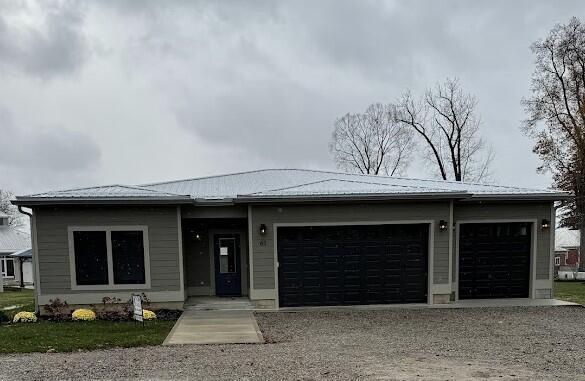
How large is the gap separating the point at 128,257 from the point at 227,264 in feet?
9.63

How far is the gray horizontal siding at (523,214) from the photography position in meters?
10.8

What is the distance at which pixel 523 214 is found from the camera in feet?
35.8

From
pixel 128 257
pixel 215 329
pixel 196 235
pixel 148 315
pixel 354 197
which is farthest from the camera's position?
pixel 196 235

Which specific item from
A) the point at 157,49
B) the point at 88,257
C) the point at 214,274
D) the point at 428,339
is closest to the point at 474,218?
the point at 428,339

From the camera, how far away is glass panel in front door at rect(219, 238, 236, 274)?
464 inches

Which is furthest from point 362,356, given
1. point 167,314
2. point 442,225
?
point 442,225

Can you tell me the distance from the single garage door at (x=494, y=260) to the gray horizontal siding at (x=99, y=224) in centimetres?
746

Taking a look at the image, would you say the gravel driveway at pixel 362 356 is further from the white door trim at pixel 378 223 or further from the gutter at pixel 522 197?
the gutter at pixel 522 197

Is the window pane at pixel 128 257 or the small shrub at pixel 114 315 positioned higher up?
the window pane at pixel 128 257

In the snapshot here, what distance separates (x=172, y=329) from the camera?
775cm

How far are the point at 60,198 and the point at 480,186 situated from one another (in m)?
11.1

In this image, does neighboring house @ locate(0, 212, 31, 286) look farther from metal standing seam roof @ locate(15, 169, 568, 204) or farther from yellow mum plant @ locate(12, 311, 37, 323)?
yellow mum plant @ locate(12, 311, 37, 323)

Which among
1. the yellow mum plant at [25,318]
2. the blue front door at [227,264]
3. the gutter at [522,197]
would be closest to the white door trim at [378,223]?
the gutter at [522,197]

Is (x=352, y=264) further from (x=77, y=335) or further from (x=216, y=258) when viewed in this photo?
(x=77, y=335)
